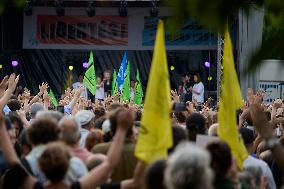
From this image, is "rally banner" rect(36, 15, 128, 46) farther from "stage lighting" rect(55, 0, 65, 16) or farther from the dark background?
"stage lighting" rect(55, 0, 65, 16)

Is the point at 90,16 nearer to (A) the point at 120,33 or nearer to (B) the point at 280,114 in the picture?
(A) the point at 120,33

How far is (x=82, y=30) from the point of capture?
3362 cm

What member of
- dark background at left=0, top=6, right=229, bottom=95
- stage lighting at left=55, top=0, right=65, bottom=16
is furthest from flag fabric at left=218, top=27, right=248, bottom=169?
dark background at left=0, top=6, right=229, bottom=95

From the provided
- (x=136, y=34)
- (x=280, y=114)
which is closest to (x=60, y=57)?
(x=136, y=34)

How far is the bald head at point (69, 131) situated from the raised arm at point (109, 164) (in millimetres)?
528

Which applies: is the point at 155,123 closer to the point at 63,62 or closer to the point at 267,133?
the point at 267,133

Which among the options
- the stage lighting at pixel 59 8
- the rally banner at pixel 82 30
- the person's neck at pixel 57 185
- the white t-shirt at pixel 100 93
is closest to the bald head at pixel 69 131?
the person's neck at pixel 57 185

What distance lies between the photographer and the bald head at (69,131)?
6113mm

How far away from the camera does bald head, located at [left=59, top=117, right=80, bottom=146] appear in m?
6.11

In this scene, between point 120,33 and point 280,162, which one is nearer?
point 280,162

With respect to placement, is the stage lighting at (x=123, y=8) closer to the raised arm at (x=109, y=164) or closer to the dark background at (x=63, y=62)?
the dark background at (x=63, y=62)

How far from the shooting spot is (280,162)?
6.09 m

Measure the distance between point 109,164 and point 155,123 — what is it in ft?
1.61

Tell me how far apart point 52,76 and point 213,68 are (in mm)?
6441
